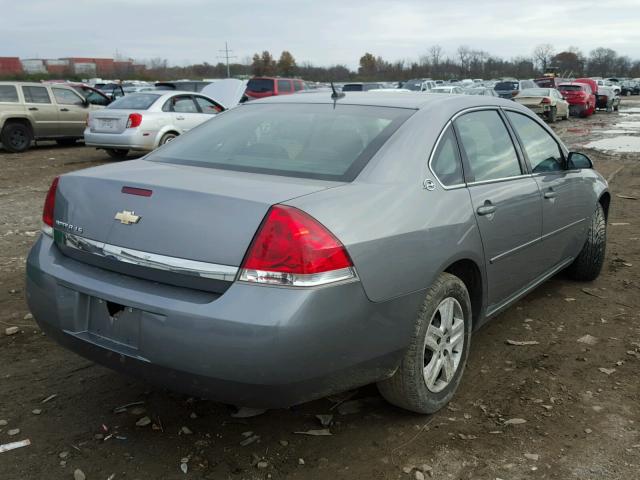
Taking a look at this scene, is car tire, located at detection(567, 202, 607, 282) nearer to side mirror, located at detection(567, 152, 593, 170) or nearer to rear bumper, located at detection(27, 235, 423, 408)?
side mirror, located at detection(567, 152, 593, 170)

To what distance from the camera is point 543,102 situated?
24.8 metres

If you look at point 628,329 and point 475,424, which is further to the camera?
point 628,329

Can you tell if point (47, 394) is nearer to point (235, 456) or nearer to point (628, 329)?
point (235, 456)

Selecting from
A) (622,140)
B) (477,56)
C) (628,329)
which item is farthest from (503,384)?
(477,56)

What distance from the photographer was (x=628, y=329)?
14.2 ft

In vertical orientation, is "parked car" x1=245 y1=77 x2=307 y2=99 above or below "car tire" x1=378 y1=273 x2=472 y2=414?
above

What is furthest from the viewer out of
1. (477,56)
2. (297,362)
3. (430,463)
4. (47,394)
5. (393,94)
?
(477,56)

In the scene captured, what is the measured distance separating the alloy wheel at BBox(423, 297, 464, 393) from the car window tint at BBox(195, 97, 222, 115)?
11648 mm

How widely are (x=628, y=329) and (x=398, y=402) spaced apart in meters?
2.21

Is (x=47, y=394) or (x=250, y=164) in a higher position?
(x=250, y=164)

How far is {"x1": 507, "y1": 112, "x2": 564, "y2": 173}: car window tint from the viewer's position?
4.18 meters

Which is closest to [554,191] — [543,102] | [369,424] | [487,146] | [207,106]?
[487,146]

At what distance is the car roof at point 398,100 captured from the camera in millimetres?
3477

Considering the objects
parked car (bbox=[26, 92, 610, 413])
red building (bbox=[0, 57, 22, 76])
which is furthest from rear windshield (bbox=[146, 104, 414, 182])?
red building (bbox=[0, 57, 22, 76])
